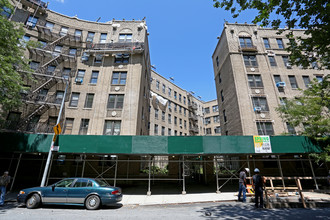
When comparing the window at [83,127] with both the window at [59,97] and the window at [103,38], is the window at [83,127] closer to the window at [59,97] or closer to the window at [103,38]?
the window at [59,97]

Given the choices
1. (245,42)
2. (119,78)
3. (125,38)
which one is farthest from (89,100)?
(245,42)

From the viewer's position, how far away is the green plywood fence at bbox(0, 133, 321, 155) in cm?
1189

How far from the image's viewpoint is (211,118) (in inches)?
1847

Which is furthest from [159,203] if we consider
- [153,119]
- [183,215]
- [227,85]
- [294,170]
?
[153,119]

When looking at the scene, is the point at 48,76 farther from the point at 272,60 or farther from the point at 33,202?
the point at 272,60

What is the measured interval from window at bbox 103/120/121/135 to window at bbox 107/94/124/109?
5.78ft

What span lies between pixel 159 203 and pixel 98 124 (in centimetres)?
1123

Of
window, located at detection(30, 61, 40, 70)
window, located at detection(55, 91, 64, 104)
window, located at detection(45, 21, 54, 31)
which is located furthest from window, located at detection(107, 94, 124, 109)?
window, located at detection(45, 21, 54, 31)

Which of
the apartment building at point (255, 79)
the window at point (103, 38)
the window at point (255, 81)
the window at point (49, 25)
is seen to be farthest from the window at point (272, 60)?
the window at point (49, 25)

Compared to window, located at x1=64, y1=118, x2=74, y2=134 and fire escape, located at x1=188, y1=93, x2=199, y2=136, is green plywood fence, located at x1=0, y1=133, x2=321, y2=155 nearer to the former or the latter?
window, located at x1=64, y1=118, x2=74, y2=134

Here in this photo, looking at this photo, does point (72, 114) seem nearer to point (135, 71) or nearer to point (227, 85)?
point (135, 71)

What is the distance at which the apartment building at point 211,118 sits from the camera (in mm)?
45103

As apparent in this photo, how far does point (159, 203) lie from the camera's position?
9852 mm

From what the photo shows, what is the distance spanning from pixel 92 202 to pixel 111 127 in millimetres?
10011
